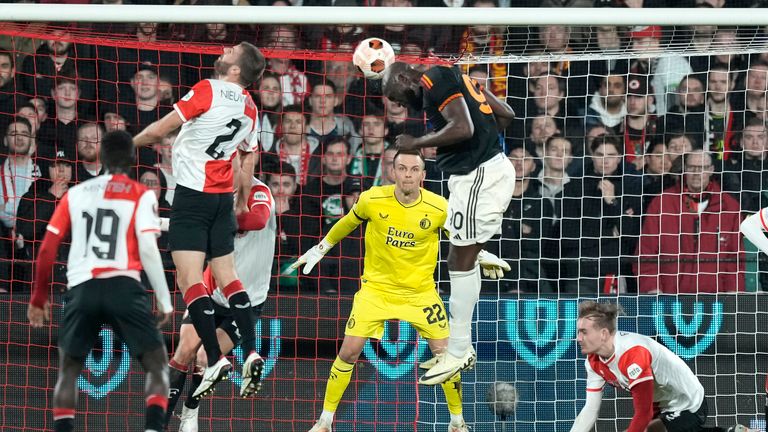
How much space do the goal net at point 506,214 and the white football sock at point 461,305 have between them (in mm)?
1721

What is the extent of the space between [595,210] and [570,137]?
60 cm

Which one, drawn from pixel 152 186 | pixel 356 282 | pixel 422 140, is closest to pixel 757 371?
pixel 356 282

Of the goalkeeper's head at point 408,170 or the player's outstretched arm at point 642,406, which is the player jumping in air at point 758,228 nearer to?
the player's outstretched arm at point 642,406

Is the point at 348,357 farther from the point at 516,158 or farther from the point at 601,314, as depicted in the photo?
the point at 516,158

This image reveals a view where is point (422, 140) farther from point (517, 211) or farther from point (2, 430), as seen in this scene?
point (2, 430)

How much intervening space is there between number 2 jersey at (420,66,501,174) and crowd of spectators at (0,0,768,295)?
1.99m

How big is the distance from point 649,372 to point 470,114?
5.90 ft

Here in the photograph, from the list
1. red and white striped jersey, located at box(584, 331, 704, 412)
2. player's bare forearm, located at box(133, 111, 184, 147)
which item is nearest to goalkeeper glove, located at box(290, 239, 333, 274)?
player's bare forearm, located at box(133, 111, 184, 147)

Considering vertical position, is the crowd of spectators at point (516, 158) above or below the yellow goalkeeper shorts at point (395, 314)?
above

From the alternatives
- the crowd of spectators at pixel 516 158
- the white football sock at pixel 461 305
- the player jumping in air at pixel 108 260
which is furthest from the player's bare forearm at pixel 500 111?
the player jumping in air at pixel 108 260

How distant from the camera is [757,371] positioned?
31.0ft

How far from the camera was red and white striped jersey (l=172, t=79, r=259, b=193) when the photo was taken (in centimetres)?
696

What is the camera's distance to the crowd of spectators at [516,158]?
9.40 m

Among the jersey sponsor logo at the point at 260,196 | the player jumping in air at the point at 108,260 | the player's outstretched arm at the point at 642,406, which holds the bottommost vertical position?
the player's outstretched arm at the point at 642,406
